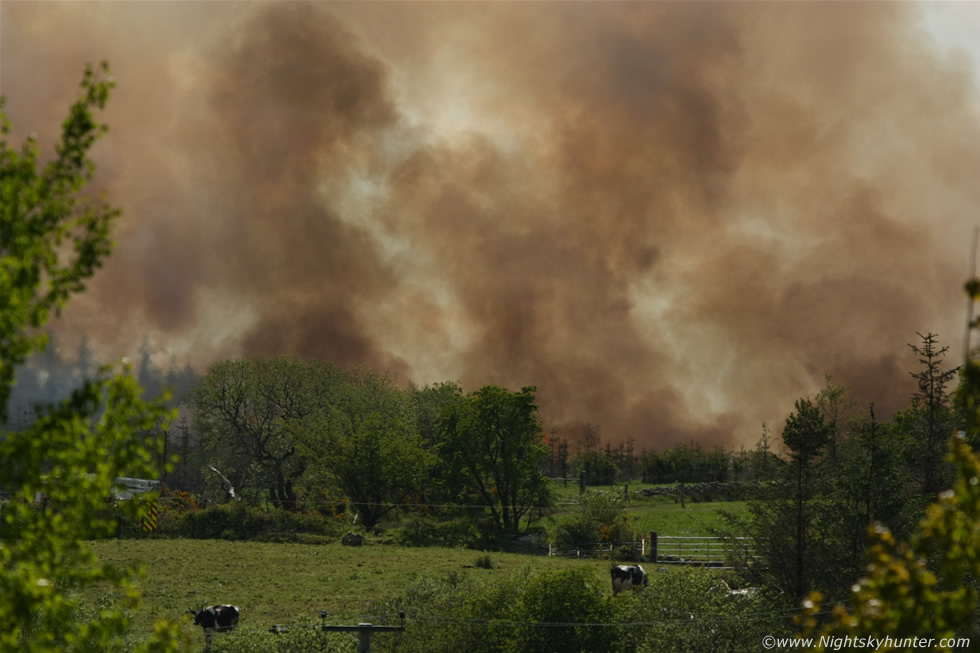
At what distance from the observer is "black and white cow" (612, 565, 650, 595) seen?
38.8 meters

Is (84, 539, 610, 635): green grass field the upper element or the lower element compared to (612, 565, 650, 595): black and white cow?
lower

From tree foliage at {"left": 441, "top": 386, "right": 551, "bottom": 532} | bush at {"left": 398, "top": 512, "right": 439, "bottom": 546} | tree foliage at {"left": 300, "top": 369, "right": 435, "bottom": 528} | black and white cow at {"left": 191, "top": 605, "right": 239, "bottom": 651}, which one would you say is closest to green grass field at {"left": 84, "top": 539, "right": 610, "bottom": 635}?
black and white cow at {"left": 191, "top": 605, "right": 239, "bottom": 651}

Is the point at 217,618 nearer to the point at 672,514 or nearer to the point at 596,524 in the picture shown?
the point at 596,524

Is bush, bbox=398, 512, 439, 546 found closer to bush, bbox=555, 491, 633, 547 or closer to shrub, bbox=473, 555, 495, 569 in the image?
bush, bbox=555, 491, 633, 547

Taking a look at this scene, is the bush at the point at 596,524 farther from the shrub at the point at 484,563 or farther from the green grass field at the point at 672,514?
the shrub at the point at 484,563

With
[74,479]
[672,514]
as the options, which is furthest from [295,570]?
[74,479]

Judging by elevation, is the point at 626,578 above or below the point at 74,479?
below

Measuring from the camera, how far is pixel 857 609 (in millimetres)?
6719

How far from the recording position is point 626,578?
38969mm

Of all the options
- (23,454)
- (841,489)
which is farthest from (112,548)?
(23,454)

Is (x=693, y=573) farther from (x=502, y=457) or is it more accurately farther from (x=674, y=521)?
(x=502, y=457)

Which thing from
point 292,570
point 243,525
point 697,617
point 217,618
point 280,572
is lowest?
point 217,618

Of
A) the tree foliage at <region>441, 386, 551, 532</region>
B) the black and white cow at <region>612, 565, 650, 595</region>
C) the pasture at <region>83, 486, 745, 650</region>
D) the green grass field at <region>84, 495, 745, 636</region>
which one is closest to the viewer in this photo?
the pasture at <region>83, 486, 745, 650</region>

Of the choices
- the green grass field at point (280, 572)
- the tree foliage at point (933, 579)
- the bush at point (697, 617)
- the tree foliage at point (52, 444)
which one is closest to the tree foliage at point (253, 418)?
Result: the green grass field at point (280, 572)
